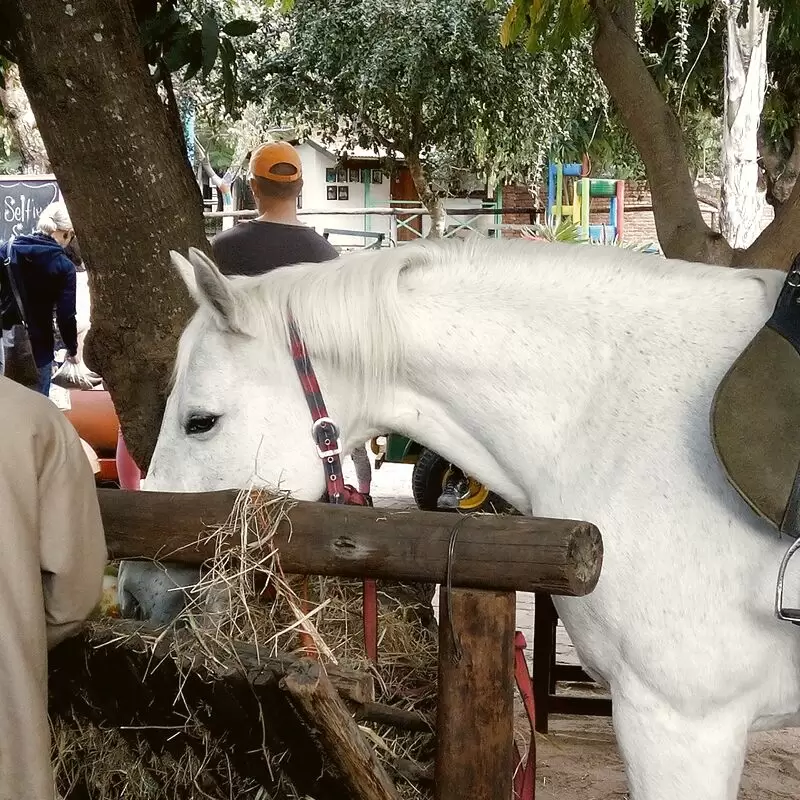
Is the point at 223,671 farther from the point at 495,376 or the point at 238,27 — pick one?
the point at 238,27

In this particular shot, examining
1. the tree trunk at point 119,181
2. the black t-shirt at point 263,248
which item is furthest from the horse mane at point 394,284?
the black t-shirt at point 263,248

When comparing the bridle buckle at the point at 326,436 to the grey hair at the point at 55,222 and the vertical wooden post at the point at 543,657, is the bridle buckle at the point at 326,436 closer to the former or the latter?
the vertical wooden post at the point at 543,657

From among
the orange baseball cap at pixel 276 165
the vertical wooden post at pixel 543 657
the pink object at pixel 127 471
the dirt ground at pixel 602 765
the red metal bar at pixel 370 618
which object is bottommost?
the dirt ground at pixel 602 765

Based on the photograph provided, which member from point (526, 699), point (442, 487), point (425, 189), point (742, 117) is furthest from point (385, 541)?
point (425, 189)

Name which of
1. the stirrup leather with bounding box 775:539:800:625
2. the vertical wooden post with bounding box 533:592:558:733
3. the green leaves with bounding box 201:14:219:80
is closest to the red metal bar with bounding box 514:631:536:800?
the stirrup leather with bounding box 775:539:800:625

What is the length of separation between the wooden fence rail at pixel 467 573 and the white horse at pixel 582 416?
0.24 meters

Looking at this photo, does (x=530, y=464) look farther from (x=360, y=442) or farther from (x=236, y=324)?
(x=236, y=324)

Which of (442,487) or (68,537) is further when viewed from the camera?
(442,487)

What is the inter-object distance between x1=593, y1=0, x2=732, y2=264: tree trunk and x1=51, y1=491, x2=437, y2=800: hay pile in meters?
2.42

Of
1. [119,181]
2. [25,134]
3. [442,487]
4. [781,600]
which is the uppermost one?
[25,134]

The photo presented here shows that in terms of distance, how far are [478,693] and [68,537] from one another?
0.82 m

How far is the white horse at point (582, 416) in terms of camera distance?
1.77 m

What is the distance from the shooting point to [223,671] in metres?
1.76

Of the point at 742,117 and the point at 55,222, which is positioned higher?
the point at 742,117
